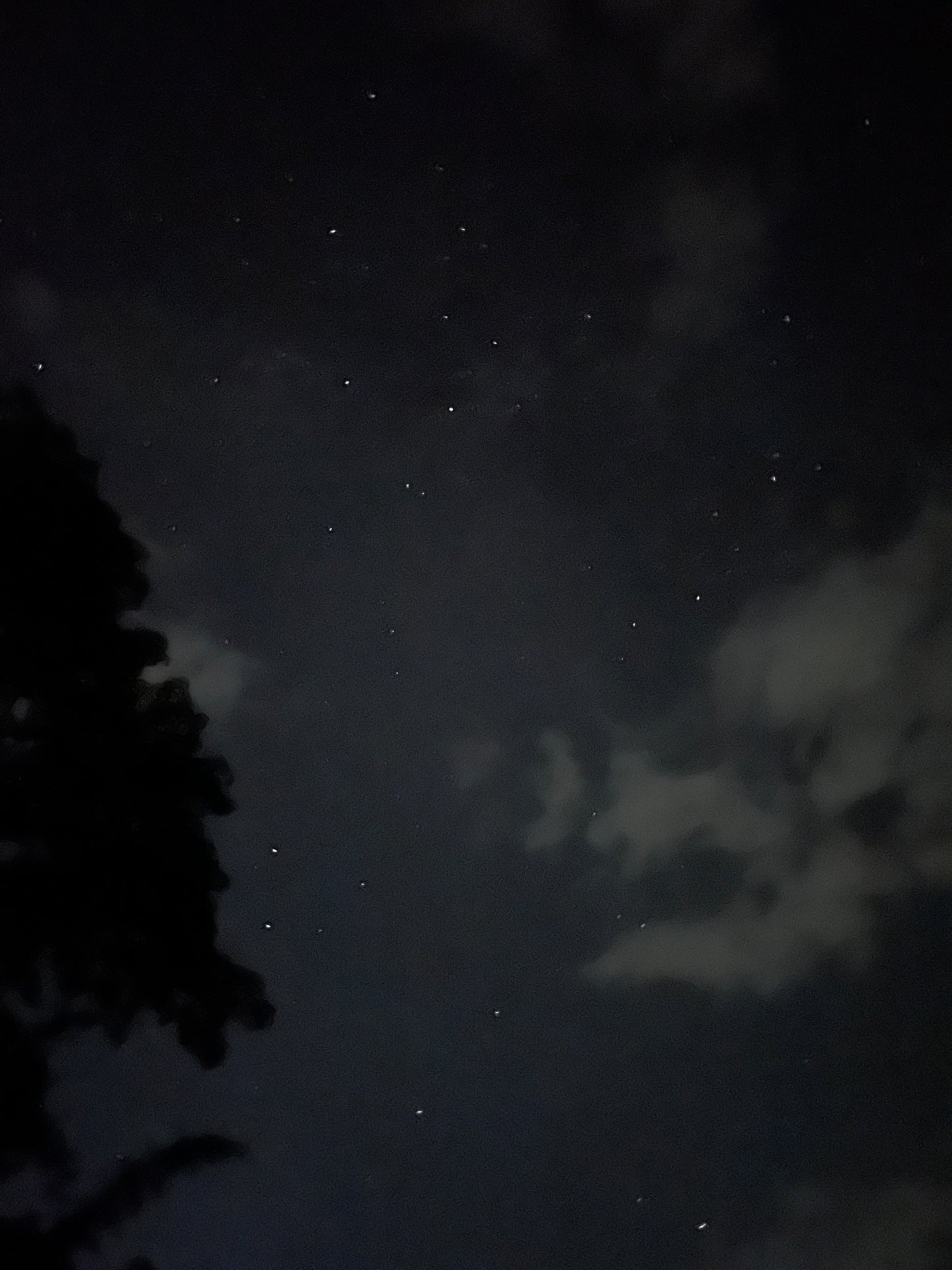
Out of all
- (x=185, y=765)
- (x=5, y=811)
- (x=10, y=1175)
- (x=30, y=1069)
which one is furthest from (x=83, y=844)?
(x=10, y=1175)

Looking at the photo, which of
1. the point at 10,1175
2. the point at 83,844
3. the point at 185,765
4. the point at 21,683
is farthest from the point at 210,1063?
the point at 21,683

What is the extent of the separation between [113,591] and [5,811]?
86 cm

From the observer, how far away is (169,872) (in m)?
2.73

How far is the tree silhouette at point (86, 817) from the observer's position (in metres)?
2.48

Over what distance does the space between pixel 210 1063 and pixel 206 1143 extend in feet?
1.06

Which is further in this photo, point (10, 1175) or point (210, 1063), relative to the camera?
point (210, 1063)

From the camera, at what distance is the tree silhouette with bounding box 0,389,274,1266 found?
8.14 ft

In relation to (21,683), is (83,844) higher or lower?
lower

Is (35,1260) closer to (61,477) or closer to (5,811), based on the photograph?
(5,811)

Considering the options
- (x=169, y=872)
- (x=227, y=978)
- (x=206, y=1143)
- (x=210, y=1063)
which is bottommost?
(x=206, y=1143)

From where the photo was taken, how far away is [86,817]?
2676 millimetres

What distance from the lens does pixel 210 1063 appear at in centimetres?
279

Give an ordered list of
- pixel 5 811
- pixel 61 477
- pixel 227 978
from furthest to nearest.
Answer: pixel 227 978 → pixel 5 811 → pixel 61 477

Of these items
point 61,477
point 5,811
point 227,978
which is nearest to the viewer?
point 61,477
